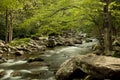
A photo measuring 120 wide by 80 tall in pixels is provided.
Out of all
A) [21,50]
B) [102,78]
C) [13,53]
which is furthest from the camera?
[21,50]

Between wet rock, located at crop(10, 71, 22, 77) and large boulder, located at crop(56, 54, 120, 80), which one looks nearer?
large boulder, located at crop(56, 54, 120, 80)

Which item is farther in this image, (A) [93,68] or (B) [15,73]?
(B) [15,73]

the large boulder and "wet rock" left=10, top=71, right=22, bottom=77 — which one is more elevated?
the large boulder

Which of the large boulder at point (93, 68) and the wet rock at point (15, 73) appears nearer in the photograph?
the large boulder at point (93, 68)

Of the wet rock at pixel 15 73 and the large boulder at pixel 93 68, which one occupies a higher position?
the large boulder at pixel 93 68

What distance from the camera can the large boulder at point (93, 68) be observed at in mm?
13031

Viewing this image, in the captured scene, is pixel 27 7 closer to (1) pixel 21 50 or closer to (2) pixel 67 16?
(1) pixel 21 50

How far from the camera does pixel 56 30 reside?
21.6 m

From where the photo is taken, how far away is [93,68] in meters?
13.5

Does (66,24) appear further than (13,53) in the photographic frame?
No

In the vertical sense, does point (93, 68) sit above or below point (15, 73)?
above

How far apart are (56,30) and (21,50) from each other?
10.6 m

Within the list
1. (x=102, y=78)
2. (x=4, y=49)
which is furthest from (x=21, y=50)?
(x=102, y=78)

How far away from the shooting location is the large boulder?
13.0 metres
